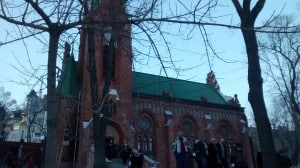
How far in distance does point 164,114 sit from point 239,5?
21.6 m

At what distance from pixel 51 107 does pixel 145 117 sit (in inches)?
1108

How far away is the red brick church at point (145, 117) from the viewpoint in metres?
26.3

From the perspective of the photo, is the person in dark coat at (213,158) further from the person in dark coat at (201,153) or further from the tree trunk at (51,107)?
the tree trunk at (51,107)

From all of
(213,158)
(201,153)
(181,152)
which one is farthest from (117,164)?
(213,158)

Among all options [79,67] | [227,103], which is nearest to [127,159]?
[79,67]

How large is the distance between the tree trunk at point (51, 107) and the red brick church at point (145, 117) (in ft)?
54.5

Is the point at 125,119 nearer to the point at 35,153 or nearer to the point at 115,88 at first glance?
the point at 115,88

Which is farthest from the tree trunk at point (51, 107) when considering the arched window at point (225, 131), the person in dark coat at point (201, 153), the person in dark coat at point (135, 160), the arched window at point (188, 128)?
the arched window at point (225, 131)

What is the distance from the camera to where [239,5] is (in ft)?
43.8

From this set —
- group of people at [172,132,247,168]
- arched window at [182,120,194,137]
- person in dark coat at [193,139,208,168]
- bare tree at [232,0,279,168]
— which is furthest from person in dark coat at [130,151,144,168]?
arched window at [182,120,194,137]

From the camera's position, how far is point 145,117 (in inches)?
1321

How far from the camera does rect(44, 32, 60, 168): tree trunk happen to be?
5.39m

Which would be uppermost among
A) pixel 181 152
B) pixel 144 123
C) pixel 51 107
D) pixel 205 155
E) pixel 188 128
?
pixel 144 123

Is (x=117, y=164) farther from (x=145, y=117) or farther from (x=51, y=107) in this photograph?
(x=51, y=107)
